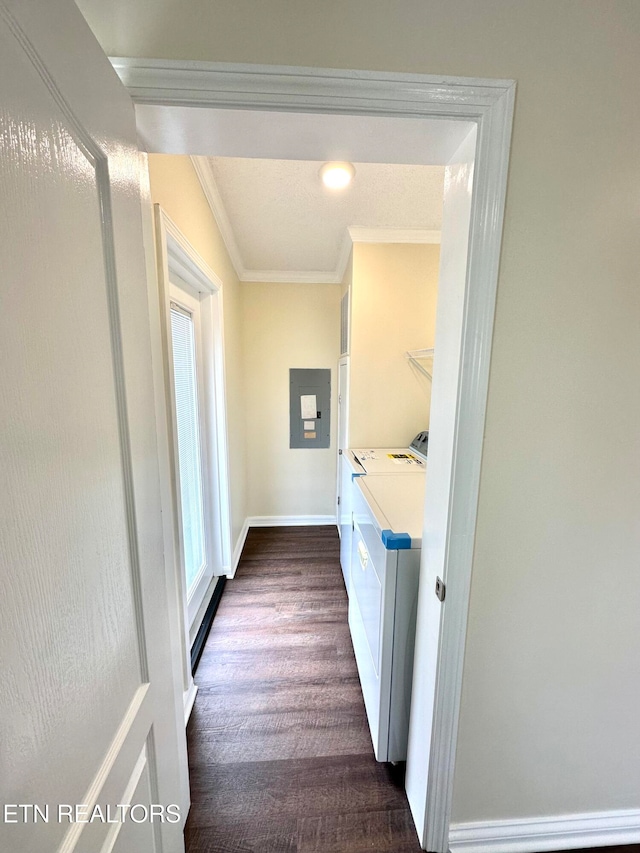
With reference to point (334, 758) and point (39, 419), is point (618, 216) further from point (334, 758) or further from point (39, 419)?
point (334, 758)

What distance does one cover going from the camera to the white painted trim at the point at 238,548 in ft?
8.18

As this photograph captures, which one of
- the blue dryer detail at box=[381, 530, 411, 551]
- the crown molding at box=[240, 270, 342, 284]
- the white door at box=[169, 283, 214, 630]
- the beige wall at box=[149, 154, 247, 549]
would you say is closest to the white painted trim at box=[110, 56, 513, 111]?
the beige wall at box=[149, 154, 247, 549]

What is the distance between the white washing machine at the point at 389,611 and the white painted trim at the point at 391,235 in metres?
1.75

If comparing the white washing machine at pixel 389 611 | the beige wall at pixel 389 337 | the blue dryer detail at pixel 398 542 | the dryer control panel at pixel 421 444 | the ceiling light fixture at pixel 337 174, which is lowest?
the white washing machine at pixel 389 611

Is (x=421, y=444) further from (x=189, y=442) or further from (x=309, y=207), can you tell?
(x=309, y=207)

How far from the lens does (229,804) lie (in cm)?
117

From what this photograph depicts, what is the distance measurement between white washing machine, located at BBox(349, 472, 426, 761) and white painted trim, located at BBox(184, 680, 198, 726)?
0.78m

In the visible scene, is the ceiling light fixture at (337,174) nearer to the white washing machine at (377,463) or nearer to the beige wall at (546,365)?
the beige wall at (546,365)

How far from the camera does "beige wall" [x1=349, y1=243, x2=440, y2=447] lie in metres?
2.34

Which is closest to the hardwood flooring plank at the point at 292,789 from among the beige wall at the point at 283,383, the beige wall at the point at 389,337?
the beige wall at the point at 389,337

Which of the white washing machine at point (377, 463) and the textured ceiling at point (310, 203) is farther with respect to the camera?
the white washing machine at point (377, 463)

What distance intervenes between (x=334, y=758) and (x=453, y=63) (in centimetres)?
217

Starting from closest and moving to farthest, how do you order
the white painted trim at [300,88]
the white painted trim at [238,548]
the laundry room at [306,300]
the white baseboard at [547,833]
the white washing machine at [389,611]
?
1. the white painted trim at [300,88]
2. the white baseboard at [547,833]
3. the white washing machine at [389,611]
4. the laundry room at [306,300]
5. the white painted trim at [238,548]

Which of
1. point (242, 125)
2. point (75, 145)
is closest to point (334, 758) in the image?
point (75, 145)
